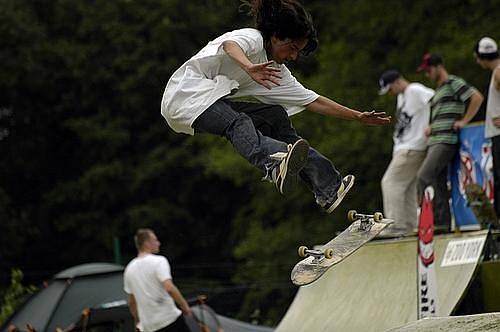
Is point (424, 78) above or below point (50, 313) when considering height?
above

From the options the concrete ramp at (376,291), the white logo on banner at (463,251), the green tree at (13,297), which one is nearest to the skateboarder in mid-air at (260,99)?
the white logo on banner at (463,251)

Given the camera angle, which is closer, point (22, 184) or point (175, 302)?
point (175, 302)

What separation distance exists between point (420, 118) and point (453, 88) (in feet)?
1.68

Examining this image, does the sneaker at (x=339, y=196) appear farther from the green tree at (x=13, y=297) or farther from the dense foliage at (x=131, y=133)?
the dense foliage at (x=131, y=133)

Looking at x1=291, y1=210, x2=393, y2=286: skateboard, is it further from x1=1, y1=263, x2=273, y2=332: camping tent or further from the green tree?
the green tree

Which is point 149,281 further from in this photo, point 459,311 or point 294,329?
point 459,311

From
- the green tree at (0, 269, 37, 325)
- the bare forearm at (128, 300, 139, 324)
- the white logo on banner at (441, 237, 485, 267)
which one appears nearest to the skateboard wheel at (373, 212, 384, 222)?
the white logo on banner at (441, 237, 485, 267)

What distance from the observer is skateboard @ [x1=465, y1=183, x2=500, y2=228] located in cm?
913

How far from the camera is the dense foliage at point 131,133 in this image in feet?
72.6

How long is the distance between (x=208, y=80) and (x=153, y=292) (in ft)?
13.0

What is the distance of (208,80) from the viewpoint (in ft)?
21.3

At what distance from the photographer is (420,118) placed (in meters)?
10.1

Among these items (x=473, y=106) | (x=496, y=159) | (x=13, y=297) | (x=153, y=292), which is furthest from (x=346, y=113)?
(x=13, y=297)

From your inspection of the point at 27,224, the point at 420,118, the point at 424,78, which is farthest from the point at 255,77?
the point at 27,224
